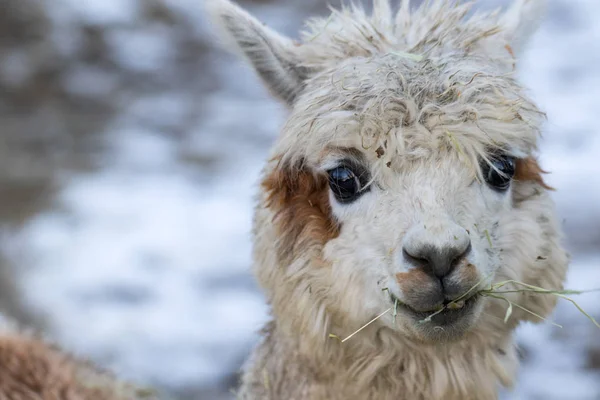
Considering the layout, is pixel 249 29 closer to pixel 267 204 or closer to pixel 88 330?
pixel 267 204

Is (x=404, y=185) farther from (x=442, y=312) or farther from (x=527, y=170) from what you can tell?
(x=527, y=170)

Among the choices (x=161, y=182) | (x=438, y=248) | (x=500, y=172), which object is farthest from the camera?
(x=161, y=182)

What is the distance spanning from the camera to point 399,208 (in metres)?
2.51

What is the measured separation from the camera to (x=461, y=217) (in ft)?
8.15

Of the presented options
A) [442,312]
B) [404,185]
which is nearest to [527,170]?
[404,185]

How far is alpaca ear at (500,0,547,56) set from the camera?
3225mm

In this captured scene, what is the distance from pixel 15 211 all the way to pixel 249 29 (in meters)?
5.65

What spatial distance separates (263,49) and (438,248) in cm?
116

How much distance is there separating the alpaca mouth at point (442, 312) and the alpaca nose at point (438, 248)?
158mm

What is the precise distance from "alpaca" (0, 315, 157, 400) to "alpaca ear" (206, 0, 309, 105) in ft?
5.24

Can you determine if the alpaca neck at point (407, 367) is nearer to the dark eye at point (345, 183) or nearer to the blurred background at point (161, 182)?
the dark eye at point (345, 183)

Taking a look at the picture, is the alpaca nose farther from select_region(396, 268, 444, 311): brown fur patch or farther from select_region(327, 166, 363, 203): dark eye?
select_region(327, 166, 363, 203): dark eye

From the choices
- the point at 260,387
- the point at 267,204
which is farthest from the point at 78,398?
the point at 267,204

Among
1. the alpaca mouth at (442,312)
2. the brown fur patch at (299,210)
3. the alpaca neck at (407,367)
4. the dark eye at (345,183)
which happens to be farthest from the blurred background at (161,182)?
the alpaca mouth at (442,312)
